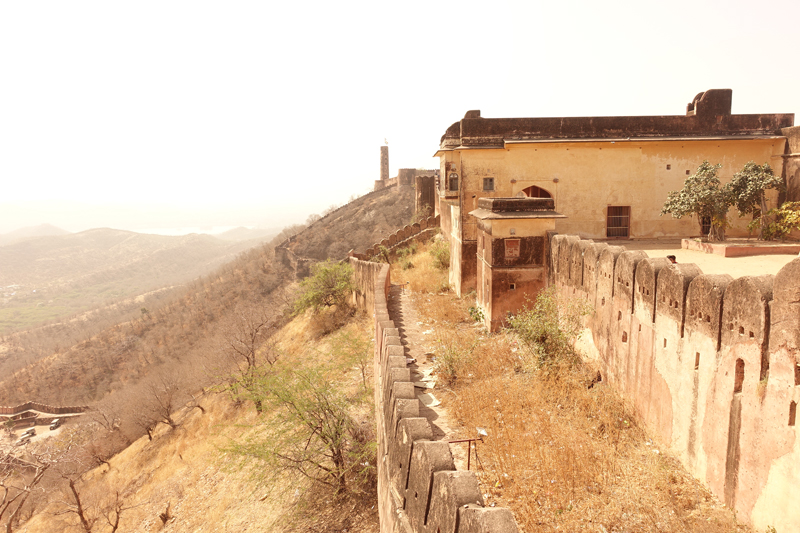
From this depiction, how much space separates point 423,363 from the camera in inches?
315

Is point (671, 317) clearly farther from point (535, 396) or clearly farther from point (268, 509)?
point (268, 509)

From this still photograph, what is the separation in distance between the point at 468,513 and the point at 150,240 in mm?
131533

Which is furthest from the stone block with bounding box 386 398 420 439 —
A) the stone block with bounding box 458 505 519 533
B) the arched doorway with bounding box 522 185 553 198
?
the arched doorway with bounding box 522 185 553 198

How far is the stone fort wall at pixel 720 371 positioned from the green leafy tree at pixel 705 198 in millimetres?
6486

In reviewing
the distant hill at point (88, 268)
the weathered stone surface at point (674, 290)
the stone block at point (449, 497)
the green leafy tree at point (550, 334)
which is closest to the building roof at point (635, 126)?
the green leafy tree at point (550, 334)

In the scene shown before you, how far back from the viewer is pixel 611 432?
17.9 feet

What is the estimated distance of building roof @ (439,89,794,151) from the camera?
39.8ft

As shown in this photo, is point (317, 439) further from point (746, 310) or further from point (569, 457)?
point (746, 310)

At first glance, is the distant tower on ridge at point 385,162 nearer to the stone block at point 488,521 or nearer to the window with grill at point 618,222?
the window with grill at point 618,222

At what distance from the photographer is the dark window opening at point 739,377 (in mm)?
3902

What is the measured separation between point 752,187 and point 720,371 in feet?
30.8

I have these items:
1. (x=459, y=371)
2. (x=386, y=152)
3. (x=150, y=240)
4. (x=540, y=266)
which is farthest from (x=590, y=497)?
(x=150, y=240)

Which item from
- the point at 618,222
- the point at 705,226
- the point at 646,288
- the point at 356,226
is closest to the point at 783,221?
the point at 705,226

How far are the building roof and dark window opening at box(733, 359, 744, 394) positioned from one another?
9124 mm
